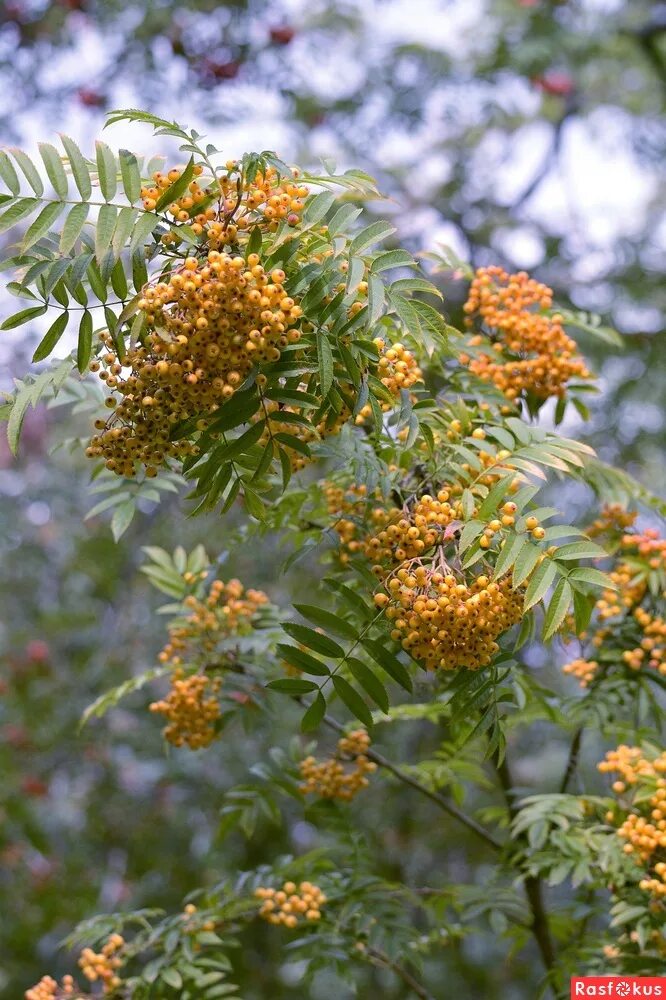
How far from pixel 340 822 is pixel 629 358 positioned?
3.84m

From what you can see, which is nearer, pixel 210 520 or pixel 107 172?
pixel 107 172

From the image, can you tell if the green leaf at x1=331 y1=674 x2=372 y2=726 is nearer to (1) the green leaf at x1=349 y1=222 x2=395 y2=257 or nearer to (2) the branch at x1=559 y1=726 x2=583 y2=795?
(1) the green leaf at x1=349 y1=222 x2=395 y2=257

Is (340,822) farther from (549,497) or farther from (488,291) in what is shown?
(549,497)

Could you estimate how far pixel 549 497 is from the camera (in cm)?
529

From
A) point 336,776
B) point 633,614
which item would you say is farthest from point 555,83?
point 336,776

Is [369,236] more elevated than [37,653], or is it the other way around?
[369,236]

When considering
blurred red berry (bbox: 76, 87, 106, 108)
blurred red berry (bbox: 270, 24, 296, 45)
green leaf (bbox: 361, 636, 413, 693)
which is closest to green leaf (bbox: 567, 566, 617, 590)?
green leaf (bbox: 361, 636, 413, 693)

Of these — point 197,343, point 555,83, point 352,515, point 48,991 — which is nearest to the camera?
point 197,343

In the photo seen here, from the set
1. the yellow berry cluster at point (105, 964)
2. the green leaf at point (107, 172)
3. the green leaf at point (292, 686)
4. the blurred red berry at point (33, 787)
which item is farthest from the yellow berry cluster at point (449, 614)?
the blurred red berry at point (33, 787)

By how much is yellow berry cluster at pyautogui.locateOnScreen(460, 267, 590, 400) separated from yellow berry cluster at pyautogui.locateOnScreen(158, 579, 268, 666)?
2.58ft

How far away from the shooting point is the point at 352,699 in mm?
1716

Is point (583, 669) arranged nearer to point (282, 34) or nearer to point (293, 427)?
point (293, 427)

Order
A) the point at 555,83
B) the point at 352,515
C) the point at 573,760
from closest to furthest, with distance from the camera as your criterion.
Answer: the point at 352,515 → the point at 573,760 → the point at 555,83

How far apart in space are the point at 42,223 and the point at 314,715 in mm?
890
